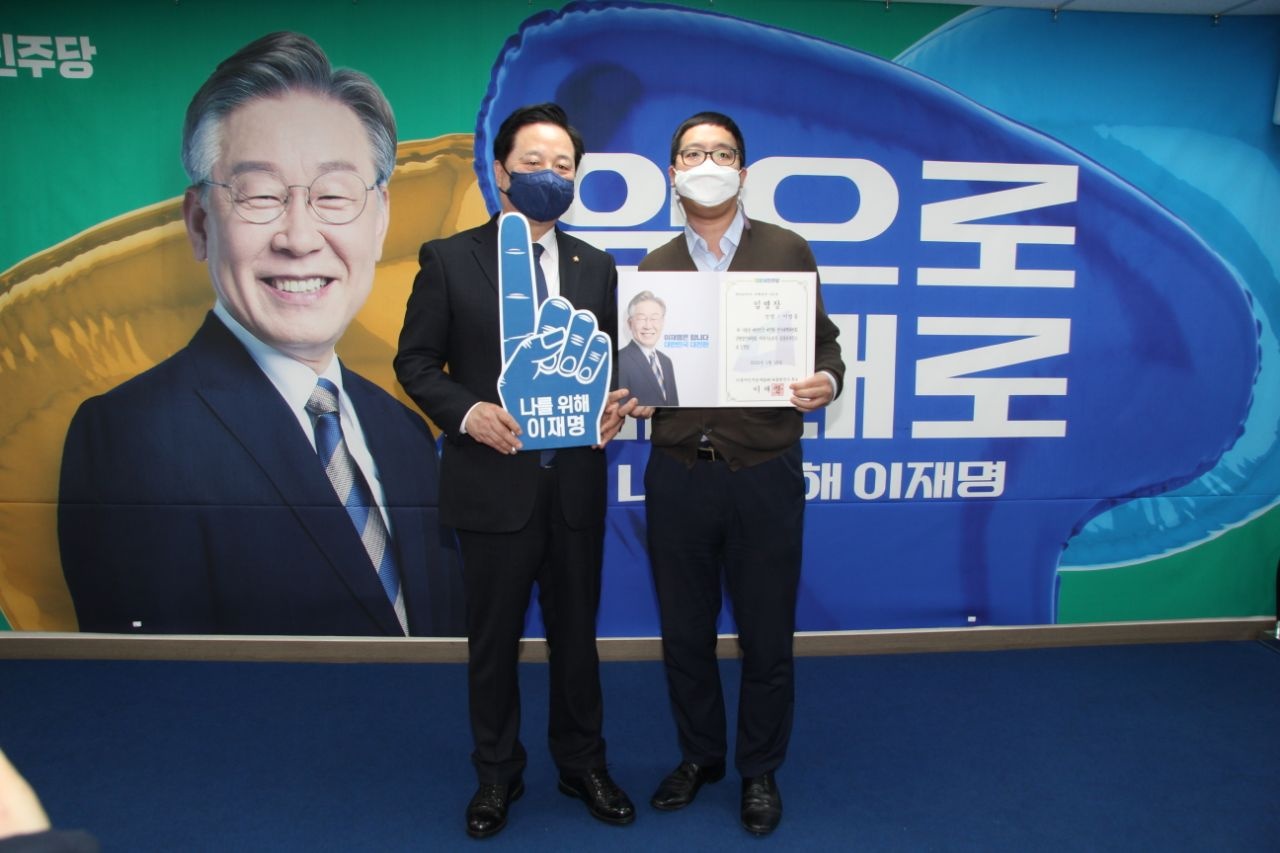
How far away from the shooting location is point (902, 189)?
3037mm

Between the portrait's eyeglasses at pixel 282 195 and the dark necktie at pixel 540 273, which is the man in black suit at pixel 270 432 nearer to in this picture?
the portrait's eyeglasses at pixel 282 195

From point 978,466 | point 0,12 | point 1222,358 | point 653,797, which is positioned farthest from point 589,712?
point 0,12

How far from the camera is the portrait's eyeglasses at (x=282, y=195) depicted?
113 inches

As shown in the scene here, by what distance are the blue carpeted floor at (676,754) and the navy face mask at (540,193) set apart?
1.63 meters

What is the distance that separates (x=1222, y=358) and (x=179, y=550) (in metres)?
4.26

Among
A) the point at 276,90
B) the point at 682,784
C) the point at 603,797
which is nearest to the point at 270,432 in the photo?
the point at 276,90

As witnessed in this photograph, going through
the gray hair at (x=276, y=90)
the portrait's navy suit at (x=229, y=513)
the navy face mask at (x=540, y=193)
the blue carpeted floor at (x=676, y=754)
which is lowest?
the blue carpeted floor at (x=676, y=754)

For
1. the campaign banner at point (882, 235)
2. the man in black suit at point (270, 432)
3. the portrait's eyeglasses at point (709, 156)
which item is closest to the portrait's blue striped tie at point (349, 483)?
the man in black suit at point (270, 432)

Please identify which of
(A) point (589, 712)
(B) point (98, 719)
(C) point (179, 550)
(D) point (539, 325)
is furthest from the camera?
(C) point (179, 550)

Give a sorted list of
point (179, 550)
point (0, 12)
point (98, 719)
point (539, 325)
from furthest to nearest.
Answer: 1. point (179, 550)
2. point (0, 12)
3. point (98, 719)
4. point (539, 325)

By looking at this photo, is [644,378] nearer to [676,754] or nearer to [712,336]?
[712,336]

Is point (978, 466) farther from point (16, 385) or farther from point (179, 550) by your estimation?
point (16, 385)

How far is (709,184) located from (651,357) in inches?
18.0

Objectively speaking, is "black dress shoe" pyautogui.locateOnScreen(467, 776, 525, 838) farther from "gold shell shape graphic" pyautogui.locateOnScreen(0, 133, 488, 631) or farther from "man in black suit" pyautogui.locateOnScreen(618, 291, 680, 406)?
"gold shell shape graphic" pyautogui.locateOnScreen(0, 133, 488, 631)
